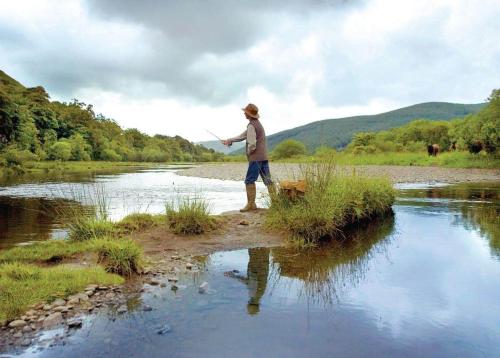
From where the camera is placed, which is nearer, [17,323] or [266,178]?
[17,323]

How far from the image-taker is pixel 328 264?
702 centimetres

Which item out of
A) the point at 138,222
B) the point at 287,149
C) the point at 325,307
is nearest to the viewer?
the point at 325,307

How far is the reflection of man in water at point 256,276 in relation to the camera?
5.28 meters

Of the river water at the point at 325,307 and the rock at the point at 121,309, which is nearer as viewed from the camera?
the river water at the point at 325,307

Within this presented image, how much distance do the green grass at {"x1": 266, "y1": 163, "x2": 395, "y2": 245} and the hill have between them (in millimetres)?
37289

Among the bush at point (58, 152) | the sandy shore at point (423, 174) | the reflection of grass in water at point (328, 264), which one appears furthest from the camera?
the bush at point (58, 152)

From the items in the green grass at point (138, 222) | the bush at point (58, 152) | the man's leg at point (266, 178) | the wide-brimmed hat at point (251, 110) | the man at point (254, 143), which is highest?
the bush at point (58, 152)

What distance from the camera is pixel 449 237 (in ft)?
30.0

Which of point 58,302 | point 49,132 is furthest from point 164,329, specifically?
point 49,132

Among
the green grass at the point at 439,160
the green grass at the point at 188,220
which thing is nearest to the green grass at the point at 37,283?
the green grass at the point at 188,220

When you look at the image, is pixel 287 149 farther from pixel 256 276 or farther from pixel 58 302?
pixel 58 302

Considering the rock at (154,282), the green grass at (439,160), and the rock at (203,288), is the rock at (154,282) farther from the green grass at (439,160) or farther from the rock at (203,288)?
the green grass at (439,160)

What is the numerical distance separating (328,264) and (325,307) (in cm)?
196

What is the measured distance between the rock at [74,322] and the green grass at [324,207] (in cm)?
458
